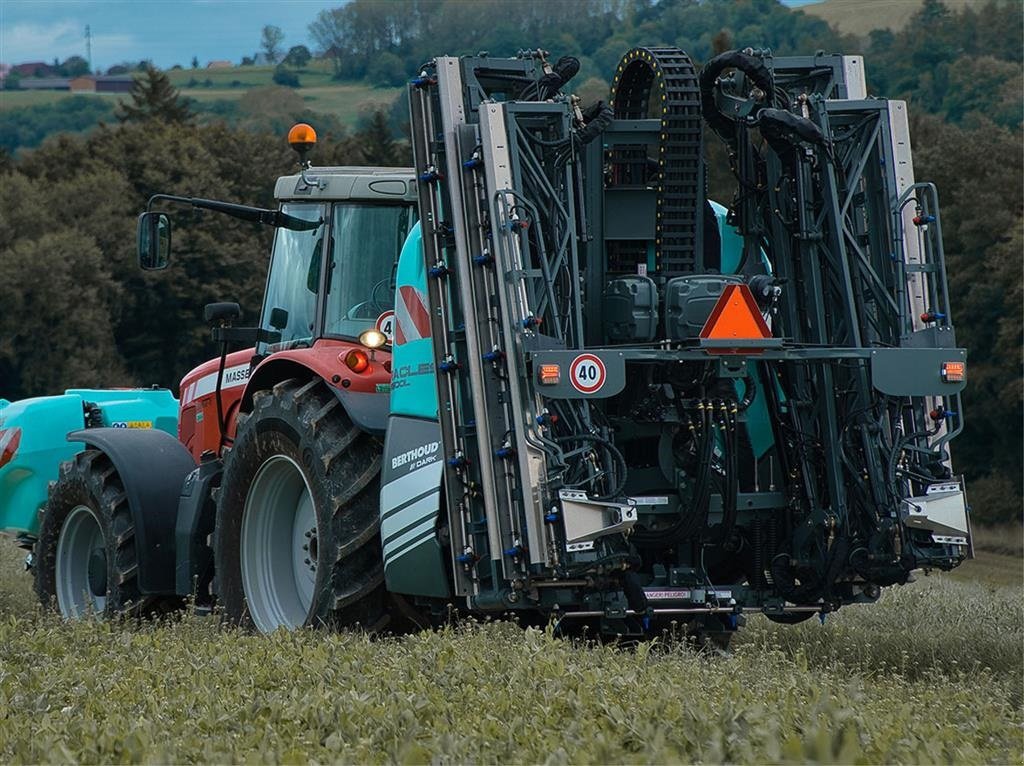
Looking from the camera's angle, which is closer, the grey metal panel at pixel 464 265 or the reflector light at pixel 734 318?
the grey metal panel at pixel 464 265

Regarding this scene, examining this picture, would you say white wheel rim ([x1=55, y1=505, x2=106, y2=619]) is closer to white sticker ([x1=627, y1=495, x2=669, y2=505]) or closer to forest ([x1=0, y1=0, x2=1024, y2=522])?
white sticker ([x1=627, y1=495, x2=669, y2=505])

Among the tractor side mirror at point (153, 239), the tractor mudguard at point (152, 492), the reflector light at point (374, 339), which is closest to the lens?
the reflector light at point (374, 339)

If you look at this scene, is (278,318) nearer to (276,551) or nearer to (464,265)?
(276,551)

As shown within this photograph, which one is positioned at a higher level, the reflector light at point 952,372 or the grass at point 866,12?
the grass at point 866,12

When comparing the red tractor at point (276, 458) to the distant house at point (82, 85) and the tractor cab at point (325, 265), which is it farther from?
the distant house at point (82, 85)

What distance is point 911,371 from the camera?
802 cm

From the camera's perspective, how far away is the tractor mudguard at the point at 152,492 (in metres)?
10.3

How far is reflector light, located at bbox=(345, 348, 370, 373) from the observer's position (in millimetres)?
8820

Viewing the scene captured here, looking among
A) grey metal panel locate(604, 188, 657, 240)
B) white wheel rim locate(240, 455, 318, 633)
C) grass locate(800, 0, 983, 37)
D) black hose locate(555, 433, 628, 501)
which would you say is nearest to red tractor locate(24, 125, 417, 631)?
white wheel rim locate(240, 455, 318, 633)

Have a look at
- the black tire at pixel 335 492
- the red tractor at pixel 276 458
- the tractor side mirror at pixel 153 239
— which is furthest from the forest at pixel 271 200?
the black tire at pixel 335 492

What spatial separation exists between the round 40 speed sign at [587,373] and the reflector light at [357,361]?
167 centimetres

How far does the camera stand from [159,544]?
10.3 metres

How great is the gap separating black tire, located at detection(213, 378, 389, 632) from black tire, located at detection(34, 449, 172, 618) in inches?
72.9

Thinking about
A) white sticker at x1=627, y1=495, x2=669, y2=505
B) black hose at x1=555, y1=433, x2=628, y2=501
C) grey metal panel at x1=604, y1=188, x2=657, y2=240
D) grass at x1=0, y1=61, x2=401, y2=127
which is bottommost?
white sticker at x1=627, y1=495, x2=669, y2=505
